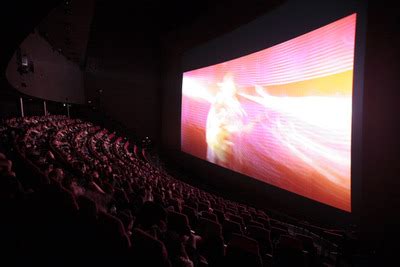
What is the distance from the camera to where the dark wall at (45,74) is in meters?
11.8

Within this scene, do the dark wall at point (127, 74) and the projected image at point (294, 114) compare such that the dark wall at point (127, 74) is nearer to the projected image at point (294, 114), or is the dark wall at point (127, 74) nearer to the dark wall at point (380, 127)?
the projected image at point (294, 114)

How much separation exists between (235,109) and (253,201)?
3233 mm

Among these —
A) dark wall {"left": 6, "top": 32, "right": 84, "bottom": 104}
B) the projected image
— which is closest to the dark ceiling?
dark wall {"left": 6, "top": 32, "right": 84, "bottom": 104}

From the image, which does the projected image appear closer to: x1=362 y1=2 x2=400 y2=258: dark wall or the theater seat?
x1=362 y1=2 x2=400 y2=258: dark wall

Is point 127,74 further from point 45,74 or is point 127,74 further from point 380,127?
point 380,127

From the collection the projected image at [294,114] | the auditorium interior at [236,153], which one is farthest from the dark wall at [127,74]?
the projected image at [294,114]

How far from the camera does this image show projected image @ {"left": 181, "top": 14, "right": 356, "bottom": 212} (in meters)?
6.03

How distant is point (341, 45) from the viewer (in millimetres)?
5996

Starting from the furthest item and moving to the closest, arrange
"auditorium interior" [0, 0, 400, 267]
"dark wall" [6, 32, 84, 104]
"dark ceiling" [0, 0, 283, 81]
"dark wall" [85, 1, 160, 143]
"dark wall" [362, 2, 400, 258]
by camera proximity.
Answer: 1. "dark wall" [85, 1, 160, 143]
2. "dark wall" [6, 32, 84, 104]
3. "dark ceiling" [0, 0, 283, 81]
4. "dark wall" [362, 2, 400, 258]
5. "auditorium interior" [0, 0, 400, 267]

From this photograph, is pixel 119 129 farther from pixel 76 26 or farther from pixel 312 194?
pixel 312 194

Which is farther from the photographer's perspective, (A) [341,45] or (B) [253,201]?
(B) [253,201]

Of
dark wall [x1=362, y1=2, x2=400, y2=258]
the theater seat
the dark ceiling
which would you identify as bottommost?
the theater seat

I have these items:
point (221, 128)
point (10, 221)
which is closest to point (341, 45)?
point (221, 128)

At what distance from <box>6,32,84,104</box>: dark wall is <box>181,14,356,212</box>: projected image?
816 cm
